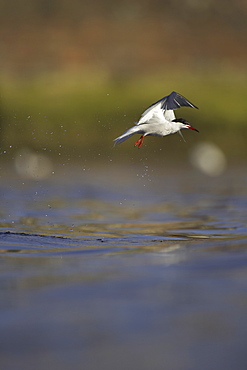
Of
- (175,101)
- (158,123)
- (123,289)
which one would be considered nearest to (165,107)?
(158,123)

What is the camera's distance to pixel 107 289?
10164 millimetres

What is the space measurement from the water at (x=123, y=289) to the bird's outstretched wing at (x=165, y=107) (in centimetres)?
213

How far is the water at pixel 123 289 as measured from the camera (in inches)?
290

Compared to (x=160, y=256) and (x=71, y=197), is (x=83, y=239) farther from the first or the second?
(x=71, y=197)

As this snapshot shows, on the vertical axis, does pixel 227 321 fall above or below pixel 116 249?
below

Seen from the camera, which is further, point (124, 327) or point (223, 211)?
point (223, 211)

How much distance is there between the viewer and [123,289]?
10148 mm

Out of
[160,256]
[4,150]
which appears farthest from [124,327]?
[4,150]

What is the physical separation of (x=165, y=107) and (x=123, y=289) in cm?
662

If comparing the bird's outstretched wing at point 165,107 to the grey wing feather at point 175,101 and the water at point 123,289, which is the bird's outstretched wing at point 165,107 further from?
the water at point 123,289

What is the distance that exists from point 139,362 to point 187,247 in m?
6.79

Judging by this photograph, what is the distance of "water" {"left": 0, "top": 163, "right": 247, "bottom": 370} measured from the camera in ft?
24.1

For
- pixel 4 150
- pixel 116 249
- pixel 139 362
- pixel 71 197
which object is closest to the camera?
pixel 139 362

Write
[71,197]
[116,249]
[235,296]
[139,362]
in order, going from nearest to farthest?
[139,362], [235,296], [116,249], [71,197]
